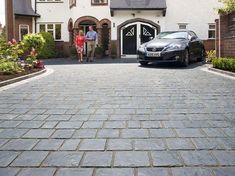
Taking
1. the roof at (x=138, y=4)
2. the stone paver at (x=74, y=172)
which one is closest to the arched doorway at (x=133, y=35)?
the roof at (x=138, y=4)

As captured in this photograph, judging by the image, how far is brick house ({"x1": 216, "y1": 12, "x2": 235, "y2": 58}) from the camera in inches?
554

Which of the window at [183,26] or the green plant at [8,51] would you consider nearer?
the green plant at [8,51]

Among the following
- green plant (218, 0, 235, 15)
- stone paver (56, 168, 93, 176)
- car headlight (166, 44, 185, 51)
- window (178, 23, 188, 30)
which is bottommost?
stone paver (56, 168, 93, 176)

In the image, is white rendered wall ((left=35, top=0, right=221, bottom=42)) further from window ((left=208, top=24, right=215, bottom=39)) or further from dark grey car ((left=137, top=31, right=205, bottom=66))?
dark grey car ((left=137, top=31, right=205, bottom=66))

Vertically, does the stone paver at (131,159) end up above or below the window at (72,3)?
below

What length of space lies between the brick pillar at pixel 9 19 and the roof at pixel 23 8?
1.36 feet

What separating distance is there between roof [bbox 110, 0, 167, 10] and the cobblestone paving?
703 inches

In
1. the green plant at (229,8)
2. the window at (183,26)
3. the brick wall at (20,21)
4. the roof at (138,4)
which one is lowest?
the green plant at (229,8)

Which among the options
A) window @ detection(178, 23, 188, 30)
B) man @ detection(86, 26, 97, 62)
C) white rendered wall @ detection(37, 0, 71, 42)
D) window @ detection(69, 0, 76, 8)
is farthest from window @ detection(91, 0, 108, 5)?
man @ detection(86, 26, 97, 62)

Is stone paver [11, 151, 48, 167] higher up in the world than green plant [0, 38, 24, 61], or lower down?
lower down

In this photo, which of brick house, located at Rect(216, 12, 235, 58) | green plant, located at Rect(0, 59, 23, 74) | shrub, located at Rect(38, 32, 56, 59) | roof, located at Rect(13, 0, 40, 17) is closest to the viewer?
green plant, located at Rect(0, 59, 23, 74)

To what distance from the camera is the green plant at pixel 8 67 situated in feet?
37.6

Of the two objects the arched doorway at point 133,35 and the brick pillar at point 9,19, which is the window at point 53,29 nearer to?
the brick pillar at point 9,19

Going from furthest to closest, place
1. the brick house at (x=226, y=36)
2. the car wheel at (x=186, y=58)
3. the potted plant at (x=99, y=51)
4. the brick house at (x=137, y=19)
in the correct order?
1. the brick house at (x=137, y=19)
2. the potted plant at (x=99, y=51)
3. the car wheel at (x=186, y=58)
4. the brick house at (x=226, y=36)
